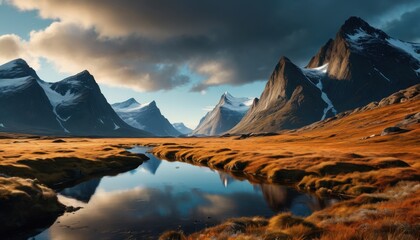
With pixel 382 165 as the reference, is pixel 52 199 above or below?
below

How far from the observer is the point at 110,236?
35750mm

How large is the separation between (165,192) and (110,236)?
28.0 metres

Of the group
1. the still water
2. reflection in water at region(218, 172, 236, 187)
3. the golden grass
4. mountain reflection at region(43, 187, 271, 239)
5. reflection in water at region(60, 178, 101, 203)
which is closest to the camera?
mountain reflection at region(43, 187, 271, 239)

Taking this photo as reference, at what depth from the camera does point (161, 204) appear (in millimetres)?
51625

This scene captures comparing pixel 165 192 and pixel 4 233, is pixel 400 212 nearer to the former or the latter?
pixel 4 233

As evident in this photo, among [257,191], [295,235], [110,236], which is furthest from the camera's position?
[257,191]

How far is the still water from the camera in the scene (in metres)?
38.3

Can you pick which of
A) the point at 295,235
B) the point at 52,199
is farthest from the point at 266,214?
the point at 52,199

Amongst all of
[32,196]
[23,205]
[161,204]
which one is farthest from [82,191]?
[23,205]

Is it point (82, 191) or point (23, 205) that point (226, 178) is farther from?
point (23, 205)

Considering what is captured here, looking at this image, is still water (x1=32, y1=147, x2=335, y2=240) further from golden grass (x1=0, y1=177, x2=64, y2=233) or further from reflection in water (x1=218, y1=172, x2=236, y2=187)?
golden grass (x1=0, y1=177, x2=64, y2=233)

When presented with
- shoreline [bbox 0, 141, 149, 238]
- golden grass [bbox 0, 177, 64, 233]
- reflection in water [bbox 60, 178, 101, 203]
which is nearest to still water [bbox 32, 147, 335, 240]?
reflection in water [bbox 60, 178, 101, 203]

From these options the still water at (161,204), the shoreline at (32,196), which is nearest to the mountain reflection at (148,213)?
the still water at (161,204)

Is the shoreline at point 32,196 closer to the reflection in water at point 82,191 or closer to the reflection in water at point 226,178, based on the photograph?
the reflection in water at point 82,191
